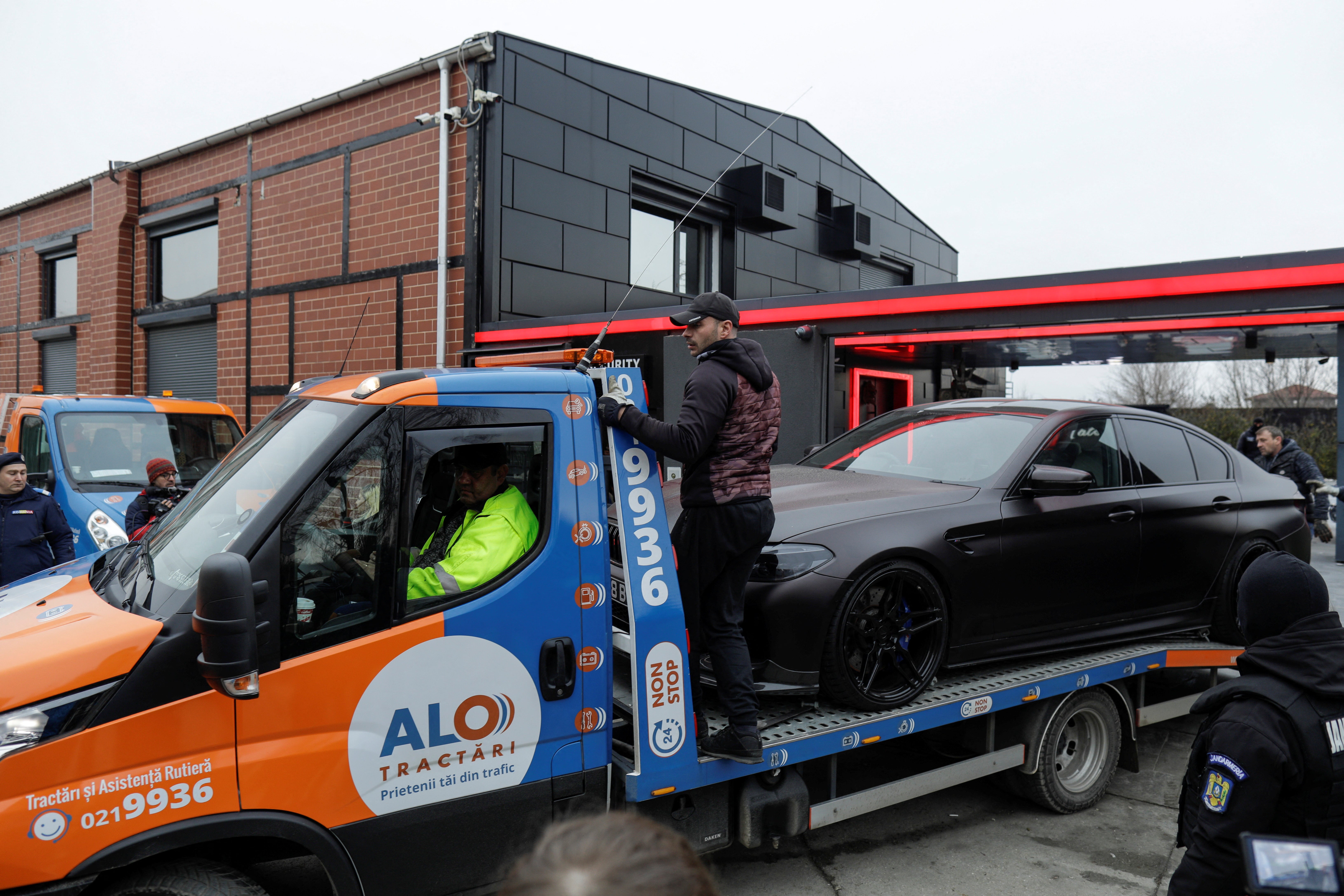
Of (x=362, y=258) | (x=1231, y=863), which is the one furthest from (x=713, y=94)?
(x=1231, y=863)

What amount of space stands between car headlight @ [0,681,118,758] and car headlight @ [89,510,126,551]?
562 cm

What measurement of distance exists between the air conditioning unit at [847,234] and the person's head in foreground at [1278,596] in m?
15.4

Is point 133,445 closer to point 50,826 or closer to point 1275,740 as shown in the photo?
point 50,826

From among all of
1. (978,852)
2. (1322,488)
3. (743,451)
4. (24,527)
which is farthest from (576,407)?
(1322,488)

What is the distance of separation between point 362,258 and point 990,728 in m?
11.2

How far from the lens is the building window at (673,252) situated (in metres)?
13.9

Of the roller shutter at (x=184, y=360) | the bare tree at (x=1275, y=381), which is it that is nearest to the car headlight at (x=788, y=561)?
the roller shutter at (x=184, y=360)

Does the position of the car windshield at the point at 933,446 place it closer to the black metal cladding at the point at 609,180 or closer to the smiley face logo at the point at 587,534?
the smiley face logo at the point at 587,534

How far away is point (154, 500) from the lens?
6582 millimetres

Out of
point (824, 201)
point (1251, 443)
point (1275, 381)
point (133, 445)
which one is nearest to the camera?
point (133, 445)

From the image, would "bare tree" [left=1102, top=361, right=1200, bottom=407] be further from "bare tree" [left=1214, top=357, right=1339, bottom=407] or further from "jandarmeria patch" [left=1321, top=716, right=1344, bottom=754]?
"jandarmeria patch" [left=1321, top=716, right=1344, bottom=754]

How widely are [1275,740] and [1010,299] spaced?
24.2ft

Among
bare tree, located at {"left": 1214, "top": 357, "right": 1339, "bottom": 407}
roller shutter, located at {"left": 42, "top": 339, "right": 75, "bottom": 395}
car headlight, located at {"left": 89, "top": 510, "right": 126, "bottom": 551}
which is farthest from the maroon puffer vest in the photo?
bare tree, located at {"left": 1214, "top": 357, "right": 1339, "bottom": 407}

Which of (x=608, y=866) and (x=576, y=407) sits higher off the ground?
(x=576, y=407)
